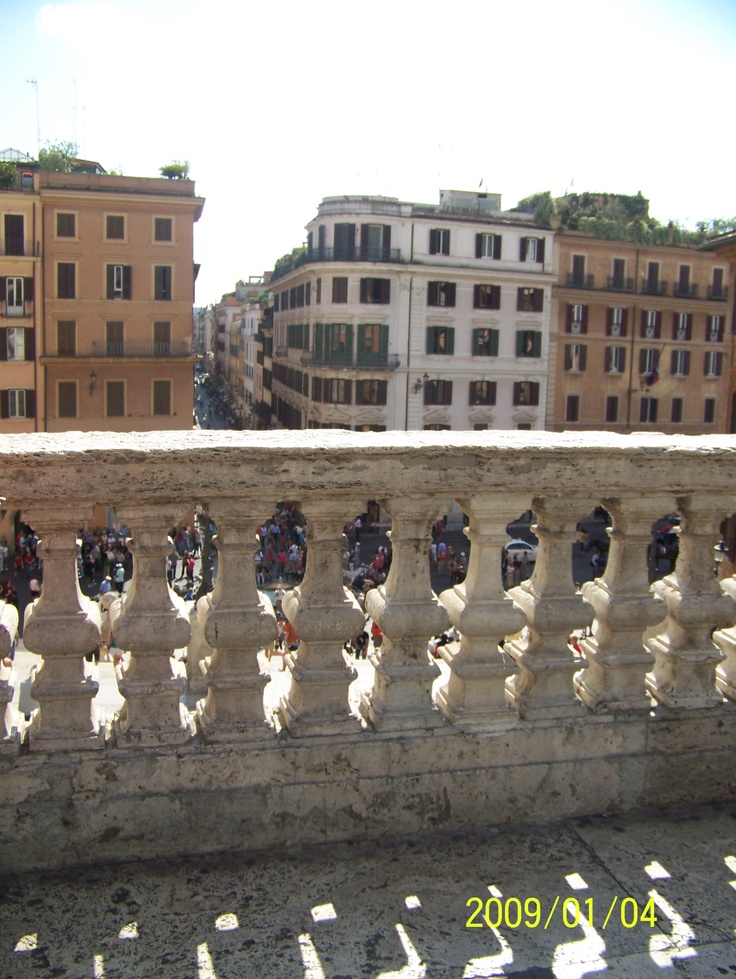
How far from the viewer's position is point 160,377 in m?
42.0

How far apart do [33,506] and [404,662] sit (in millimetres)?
1554

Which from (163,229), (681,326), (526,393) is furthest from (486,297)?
(163,229)

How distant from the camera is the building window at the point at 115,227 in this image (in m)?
40.4

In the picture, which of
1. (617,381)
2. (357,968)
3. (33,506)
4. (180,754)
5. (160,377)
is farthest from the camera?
(617,381)

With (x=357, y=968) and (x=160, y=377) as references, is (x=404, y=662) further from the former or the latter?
(x=160, y=377)

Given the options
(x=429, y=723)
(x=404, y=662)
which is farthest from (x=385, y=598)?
(x=429, y=723)

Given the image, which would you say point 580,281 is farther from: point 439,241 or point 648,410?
point 439,241

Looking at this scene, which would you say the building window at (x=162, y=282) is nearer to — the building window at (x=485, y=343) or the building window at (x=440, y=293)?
the building window at (x=440, y=293)

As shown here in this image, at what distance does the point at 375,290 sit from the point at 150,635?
4373 cm

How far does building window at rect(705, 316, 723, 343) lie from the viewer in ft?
172

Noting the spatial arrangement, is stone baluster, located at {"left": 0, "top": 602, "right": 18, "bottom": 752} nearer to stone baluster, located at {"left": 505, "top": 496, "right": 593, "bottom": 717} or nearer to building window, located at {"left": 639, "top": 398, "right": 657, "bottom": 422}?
stone baluster, located at {"left": 505, "top": 496, "right": 593, "bottom": 717}

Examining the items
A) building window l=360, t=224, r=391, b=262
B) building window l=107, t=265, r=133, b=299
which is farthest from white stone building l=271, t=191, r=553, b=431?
building window l=107, t=265, r=133, b=299

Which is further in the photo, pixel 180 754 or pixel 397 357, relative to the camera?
pixel 397 357

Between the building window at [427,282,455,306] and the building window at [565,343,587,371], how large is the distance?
23.4ft
